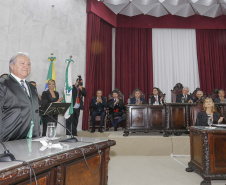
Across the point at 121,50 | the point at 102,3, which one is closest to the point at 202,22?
the point at 121,50

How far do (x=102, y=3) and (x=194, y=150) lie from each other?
5.69 meters

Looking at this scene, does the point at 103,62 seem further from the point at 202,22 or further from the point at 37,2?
the point at 202,22

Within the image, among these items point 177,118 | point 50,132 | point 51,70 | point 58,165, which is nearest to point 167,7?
point 177,118

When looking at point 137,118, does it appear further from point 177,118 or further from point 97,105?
point 97,105

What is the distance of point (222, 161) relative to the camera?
2.64 m

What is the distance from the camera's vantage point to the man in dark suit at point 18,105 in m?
1.48

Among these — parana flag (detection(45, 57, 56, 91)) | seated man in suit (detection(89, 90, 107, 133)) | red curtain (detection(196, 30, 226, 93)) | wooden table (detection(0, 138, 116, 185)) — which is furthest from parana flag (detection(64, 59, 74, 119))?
red curtain (detection(196, 30, 226, 93))

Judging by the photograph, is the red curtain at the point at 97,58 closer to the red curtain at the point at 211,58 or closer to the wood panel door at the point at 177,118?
the wood panel door at the point at 177,118

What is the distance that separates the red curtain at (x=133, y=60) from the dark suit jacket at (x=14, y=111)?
5753 millimetres

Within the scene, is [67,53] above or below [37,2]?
below

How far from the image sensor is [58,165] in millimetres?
1137

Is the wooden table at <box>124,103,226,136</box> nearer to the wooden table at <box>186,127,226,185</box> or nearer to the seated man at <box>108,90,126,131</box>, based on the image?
the seated man at <box>108,90,126,131</box>

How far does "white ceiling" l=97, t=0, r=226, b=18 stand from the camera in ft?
20.8

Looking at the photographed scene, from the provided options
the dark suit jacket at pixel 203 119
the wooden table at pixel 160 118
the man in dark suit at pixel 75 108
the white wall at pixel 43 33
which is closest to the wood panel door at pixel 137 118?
the wooden table at pixel 160 118
